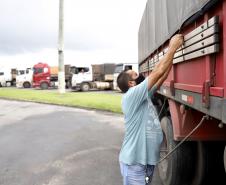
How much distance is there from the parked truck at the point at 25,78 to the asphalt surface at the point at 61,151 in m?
33.3

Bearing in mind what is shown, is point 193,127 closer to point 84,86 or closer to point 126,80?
point 126,80

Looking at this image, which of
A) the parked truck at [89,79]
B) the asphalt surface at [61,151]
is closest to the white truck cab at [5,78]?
the parked truck at [89,79]

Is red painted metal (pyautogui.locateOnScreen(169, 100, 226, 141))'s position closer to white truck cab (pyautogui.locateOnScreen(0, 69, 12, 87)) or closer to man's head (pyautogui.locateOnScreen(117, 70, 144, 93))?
man's head (pyautogui.locateOnScreen(117, 70, 144, 93))

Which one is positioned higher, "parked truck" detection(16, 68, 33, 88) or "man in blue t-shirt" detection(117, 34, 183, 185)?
"parked truck" detection(16, 68, 33, 88)

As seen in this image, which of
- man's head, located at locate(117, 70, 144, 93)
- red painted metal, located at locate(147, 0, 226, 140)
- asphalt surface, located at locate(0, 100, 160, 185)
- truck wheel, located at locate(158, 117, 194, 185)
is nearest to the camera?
red painted metal, located at locate(147, 0, 226, 140)

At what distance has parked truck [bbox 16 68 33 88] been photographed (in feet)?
157

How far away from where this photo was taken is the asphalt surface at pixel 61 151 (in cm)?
700

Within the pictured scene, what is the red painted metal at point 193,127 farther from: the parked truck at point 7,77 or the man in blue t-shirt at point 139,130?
the parked truck at point 7,77

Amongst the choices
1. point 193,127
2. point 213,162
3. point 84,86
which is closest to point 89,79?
point 84,86

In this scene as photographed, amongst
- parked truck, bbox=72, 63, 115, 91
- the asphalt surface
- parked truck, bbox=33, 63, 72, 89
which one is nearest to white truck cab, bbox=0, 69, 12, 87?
parked truck, bbox=33, 63, 72, 89

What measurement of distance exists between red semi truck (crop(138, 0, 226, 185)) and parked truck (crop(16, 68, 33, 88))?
42506 mm

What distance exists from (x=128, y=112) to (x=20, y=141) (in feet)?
23.1

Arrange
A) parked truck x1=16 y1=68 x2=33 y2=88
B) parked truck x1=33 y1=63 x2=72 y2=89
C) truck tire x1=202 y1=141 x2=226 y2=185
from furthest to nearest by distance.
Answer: parked truck x1=16 y1=68 x2=33 y2=88 < parked truck x1=33 y1=63 x2=72 y2=89 < truck tire x1=202 y1=141 x2=226 y2=185

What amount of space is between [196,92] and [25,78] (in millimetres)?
45554
